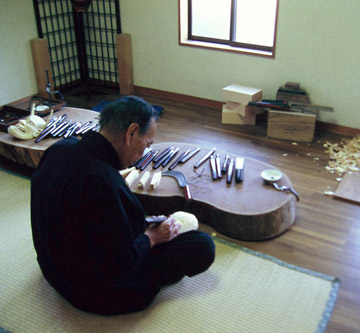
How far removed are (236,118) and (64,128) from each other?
62.3 inches

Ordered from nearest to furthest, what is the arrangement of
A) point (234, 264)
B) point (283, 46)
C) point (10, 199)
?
point (234, 264) → point (10, 199) → point (283, 46)

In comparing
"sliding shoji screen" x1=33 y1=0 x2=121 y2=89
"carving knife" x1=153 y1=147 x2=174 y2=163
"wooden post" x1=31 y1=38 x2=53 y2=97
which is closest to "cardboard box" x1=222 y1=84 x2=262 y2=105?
"carving knife" x1=153 y1=147 x2=174 y2=163

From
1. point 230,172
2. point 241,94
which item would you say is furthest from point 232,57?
point 230,172

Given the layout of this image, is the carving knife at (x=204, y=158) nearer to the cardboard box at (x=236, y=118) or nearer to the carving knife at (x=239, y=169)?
the carving knife at (x=239, y=169)

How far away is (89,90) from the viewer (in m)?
4.83

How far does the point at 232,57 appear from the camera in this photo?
4203 mm

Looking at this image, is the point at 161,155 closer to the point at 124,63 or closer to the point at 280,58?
the point at 280,58

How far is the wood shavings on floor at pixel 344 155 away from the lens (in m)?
3.31

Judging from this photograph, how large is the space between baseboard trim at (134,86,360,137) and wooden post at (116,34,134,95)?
0.13 m

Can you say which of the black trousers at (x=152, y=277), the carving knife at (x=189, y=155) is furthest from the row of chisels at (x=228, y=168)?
the black trousers at (x=152, y=277)

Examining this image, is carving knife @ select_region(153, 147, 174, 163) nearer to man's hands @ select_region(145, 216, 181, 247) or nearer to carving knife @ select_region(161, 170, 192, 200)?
carving knife @ select_region(161, 170, 192, 200)

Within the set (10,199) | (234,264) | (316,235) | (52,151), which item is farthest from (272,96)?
(52,151)

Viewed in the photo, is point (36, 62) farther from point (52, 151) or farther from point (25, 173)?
point (52, 151)

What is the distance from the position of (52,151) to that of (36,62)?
10.3 feet
